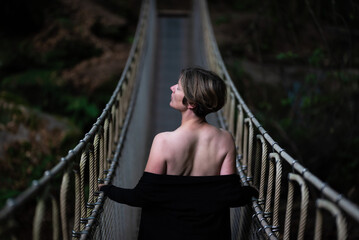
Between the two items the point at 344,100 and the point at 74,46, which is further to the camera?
the point at 74,46

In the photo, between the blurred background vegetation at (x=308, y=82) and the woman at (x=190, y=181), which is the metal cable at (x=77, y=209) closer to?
the woman at (x=190, y=181)

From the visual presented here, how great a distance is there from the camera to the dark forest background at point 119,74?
569 cm

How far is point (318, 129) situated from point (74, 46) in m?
4.80

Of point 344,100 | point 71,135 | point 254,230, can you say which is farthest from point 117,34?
point 254,230

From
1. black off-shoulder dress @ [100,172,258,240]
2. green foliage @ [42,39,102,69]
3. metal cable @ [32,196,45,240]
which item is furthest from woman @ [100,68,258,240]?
green foliage @ [42,39,102,69]

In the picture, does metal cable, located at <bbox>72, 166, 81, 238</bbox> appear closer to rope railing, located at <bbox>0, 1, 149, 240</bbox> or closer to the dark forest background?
rope railing, located at <bbox>0, 1, 149, 240</bbox>

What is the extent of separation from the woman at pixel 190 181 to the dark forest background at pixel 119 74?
2.71 meters

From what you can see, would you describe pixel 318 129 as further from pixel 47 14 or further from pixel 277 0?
pixel 47 14

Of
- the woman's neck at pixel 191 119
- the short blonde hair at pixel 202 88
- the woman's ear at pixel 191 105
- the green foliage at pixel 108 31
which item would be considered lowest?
the woman's neck at pixel 191 119

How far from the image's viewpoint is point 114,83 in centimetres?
712

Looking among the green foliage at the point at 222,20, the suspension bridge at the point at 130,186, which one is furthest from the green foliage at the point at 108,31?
the suspension bridge at the point at 130,186

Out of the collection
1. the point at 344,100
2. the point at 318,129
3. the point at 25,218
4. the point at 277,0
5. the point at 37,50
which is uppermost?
the point at 277,0

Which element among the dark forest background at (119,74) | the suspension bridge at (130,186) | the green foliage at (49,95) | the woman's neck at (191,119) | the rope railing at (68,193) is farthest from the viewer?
the green foliage at (49,95)

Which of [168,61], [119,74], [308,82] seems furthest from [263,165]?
[119,74]
